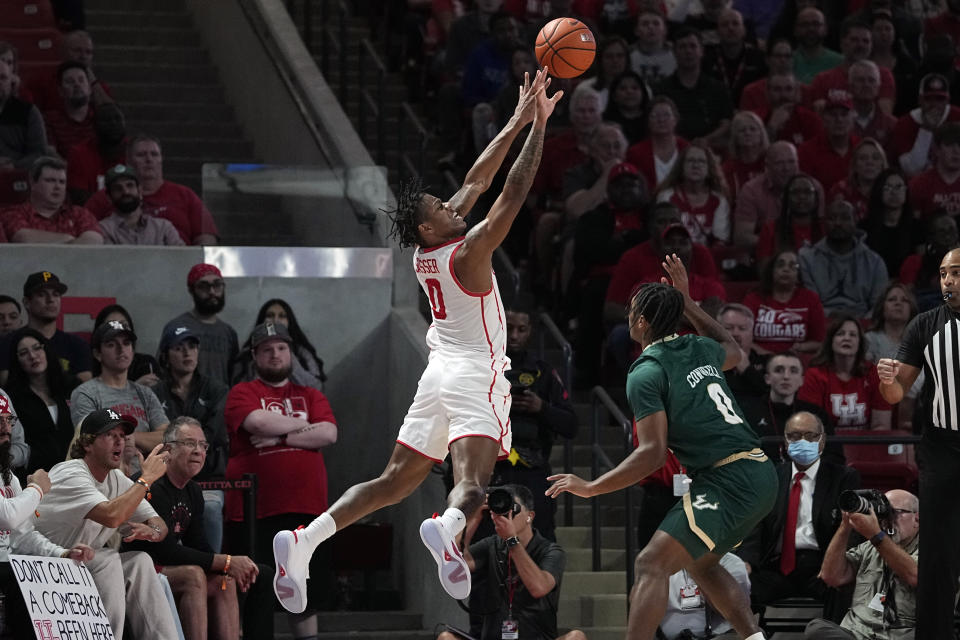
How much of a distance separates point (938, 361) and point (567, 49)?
2.52m

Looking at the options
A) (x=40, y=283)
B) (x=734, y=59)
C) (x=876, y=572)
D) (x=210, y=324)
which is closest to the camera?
(x=876, y=572)

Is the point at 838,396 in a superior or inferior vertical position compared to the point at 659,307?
inferior

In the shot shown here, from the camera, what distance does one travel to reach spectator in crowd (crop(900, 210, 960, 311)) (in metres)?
13.5

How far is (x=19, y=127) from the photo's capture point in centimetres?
1362

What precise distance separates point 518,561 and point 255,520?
1.93 metres

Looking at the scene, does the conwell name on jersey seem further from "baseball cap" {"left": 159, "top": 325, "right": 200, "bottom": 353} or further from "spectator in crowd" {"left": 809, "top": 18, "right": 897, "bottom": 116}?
"spectator in crowd" {"left": 809, "top": 18, "right": 897, "bottom": 116}

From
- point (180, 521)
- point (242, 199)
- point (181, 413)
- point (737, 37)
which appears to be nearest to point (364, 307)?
point (242, 199)

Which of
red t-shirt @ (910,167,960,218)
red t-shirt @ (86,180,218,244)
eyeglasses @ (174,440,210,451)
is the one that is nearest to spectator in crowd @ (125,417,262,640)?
eyeglasses @ (174,440,210,451)

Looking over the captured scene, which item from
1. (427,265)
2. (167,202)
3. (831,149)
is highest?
(831,149)

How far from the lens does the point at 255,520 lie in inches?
422

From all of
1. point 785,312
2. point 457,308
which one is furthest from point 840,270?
point 457,308

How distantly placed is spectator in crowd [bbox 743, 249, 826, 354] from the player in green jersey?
4.98 m

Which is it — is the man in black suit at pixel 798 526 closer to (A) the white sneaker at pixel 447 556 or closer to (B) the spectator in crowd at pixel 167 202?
(A) the white sneaker at pixel 447 556

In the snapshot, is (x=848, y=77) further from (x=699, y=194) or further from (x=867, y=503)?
(x=867, y=503)
